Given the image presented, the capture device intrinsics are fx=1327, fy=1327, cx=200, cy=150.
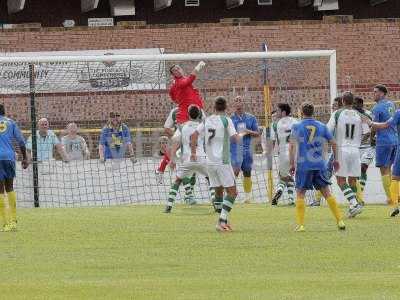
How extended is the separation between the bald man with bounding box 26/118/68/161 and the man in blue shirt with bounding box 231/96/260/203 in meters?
3.97

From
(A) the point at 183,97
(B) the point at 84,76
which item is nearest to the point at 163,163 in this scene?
(A) the point at 183,97

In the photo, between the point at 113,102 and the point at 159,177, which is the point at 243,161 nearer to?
the point at 159,177

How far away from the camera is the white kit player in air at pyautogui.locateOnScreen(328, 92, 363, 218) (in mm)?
23281

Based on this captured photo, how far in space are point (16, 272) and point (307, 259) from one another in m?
3.57

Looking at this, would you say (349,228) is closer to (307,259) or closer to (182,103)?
(307,259)

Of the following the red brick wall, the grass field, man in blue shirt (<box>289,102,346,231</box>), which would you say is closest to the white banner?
the grass field

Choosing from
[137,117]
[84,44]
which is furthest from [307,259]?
[84,44]

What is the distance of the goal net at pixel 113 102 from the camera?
29219 mm

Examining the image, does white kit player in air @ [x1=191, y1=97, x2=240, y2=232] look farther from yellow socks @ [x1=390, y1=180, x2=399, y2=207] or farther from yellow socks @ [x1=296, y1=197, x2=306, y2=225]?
yellow socks @ [x1=390, y1=180, x2=399, y2=207]

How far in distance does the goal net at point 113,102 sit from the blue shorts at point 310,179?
788 cm

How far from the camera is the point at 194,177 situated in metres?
28.2

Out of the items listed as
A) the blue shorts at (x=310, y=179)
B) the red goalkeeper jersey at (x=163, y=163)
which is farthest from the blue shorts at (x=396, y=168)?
the red goalkeeper jersey at (x=163, y=163)

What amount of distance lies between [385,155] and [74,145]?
7892 millimetres

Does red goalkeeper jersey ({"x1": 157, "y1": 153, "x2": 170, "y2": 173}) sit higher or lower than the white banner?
lower
